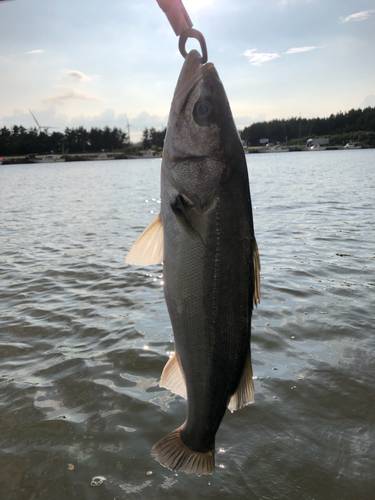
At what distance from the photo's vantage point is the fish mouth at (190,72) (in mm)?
2318

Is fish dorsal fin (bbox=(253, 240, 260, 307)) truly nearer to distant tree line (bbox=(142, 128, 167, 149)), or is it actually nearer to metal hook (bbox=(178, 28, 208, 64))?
metal hook (bbox=(178, 28, 208, 64))

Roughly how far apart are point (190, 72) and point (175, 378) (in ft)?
6.62

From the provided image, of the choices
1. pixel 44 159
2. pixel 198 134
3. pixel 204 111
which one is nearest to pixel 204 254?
pixel 198 134

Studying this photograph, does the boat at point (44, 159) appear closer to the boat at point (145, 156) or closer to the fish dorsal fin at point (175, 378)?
the boat at point (145, 156)

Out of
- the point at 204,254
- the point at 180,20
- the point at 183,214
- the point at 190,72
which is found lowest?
the point at 204,254

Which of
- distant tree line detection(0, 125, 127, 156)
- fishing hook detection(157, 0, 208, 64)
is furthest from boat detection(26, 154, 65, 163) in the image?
fishing hook detection(157, 0, 208, 64)

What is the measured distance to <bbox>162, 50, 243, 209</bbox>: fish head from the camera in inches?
85.7

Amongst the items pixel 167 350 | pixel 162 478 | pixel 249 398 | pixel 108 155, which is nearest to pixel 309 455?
pixel 162 478

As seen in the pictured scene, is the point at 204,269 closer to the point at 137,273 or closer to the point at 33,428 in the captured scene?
the point at 33,428

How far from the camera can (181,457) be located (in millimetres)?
2416

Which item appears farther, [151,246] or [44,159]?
[44,159]

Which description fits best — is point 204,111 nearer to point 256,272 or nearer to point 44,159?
point 256,272

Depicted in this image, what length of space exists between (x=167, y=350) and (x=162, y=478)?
2.48 metres

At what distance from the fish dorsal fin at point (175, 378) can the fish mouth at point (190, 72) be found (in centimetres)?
168
